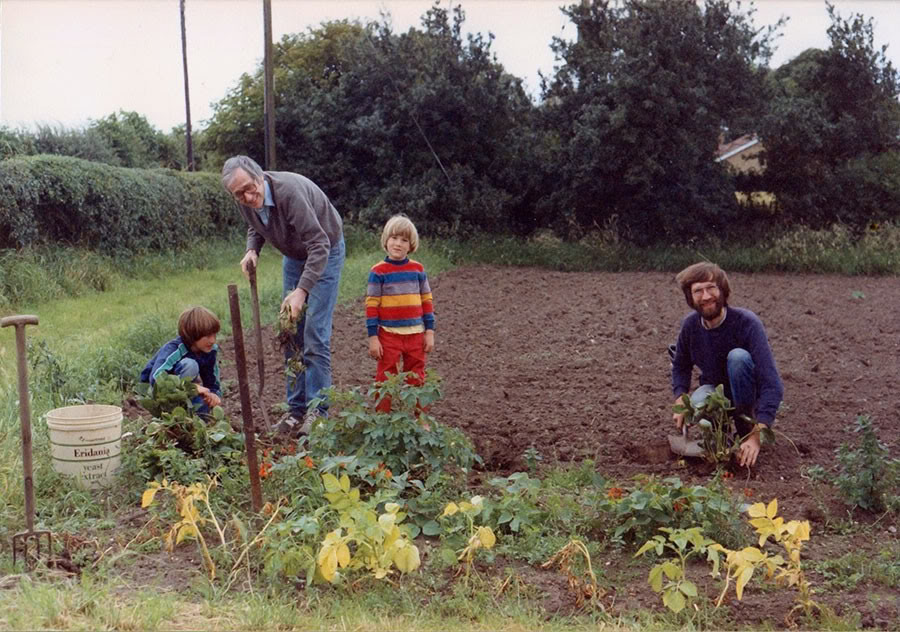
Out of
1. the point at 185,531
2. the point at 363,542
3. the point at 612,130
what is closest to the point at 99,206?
the point at 612,130

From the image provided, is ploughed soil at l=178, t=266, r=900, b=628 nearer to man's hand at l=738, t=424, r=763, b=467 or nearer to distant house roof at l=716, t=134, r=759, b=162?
man's hand at l=738, t=424, r=763, b=467

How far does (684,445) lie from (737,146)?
66.9 feet

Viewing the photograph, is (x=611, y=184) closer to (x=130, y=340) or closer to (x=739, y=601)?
(x=130, y=340)

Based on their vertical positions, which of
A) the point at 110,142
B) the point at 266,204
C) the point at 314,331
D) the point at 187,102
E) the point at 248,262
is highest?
the point at 187,102

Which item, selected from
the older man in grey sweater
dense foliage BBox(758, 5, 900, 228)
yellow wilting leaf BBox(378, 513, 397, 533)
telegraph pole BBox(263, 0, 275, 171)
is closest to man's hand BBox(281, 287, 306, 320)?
the older man in grey sweater

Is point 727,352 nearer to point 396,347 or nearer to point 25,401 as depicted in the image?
point 396,347

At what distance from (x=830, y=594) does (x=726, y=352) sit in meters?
2.02

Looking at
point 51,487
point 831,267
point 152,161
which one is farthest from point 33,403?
point 152,161

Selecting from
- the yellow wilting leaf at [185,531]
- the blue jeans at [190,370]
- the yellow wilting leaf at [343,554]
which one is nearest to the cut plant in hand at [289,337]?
the blue jeans at [190,370]

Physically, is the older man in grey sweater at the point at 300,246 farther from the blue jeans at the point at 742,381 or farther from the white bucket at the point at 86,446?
the blue jeans at the point at 742,381

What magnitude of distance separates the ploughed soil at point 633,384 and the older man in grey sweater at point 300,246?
87 centimetres

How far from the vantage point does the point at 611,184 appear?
68.2 feet

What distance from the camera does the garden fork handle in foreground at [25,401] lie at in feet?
10.9

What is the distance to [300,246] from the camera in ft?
17.9
